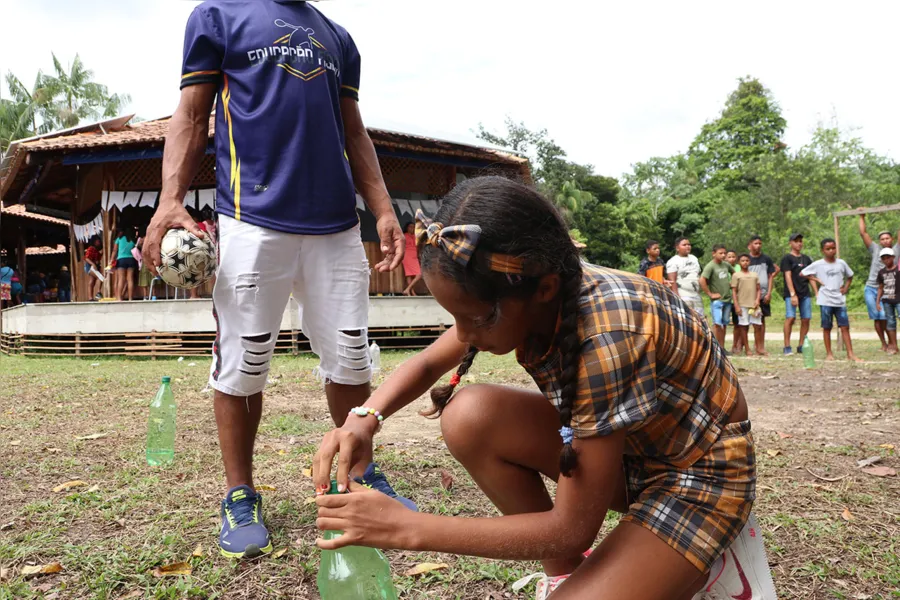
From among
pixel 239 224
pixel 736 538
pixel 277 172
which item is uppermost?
pixel 277 172

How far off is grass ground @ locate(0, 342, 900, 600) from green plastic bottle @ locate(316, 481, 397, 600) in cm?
7

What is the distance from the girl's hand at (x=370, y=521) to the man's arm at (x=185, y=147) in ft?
4.84

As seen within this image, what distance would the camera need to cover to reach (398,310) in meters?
12.1

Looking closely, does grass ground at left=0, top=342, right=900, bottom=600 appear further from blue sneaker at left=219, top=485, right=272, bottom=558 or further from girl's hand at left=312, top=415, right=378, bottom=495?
girl's hand at left=312, top=415, right=378, bottom=495

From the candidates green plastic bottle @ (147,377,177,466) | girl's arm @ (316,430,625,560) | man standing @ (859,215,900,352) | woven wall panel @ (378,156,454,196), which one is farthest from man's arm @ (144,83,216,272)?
woven wall panel @ (378,156,454,196)

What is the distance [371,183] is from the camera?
122 inches

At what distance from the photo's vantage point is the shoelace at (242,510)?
2447 mm

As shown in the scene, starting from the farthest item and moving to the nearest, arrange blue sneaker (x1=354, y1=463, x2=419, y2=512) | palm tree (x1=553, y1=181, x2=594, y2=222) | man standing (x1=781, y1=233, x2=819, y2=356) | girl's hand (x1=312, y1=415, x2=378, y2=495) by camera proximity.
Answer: palm tree (x1=553, y1=181, x2=594, y2=222)
man standing (x1=781, y1=233, x2=819, y2=356)
blue sneaker (x1=354, y1=463, x2=419, y2=512)
girl's hand (x1=312, y1=415, x2=378, y2=495)

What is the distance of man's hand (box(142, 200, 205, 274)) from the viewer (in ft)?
8.06

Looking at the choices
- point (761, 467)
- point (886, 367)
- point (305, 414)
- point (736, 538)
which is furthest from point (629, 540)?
point (886, 367)

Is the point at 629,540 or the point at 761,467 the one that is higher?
the point at 629,540

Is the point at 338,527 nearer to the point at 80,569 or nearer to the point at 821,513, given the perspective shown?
the point at 80,569

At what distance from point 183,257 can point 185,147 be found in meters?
0.47

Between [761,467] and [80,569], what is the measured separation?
3.07m
